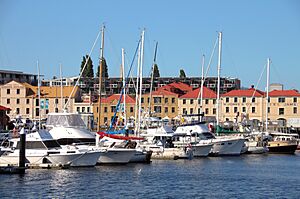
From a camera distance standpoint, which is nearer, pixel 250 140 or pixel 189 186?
pixel 189 186

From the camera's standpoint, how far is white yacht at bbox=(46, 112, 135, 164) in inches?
2628

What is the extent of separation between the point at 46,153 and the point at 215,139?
105 feet

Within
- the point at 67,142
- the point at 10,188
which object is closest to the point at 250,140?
the point at 67,142

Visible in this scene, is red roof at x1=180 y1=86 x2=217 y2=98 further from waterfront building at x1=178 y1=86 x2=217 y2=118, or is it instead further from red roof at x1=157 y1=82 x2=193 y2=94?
red roof at x1=157 y1=82 x2=193 y2=94

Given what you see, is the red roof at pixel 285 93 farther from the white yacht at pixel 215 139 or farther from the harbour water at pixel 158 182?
the harbour water at pixel 158 182

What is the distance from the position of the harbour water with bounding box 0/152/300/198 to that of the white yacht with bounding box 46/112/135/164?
4.37 feet

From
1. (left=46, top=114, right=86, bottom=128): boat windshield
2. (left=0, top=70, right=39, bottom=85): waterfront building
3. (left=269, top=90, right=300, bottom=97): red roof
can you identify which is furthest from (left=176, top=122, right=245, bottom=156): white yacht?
(left=0, top=70, right=39, bottom=85): waterfront building

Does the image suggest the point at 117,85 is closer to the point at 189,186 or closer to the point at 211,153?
the point at 211,153

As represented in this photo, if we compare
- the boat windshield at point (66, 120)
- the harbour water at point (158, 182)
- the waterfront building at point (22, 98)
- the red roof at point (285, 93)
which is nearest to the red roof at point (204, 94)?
the red roof at point (285, 93)

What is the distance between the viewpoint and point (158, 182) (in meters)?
54.9

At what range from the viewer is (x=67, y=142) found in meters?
67.4

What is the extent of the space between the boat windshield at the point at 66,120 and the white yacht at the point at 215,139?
20375 mm

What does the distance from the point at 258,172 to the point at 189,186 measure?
15.7 m

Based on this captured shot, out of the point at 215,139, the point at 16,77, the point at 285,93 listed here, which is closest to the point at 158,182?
the point at 215,139
